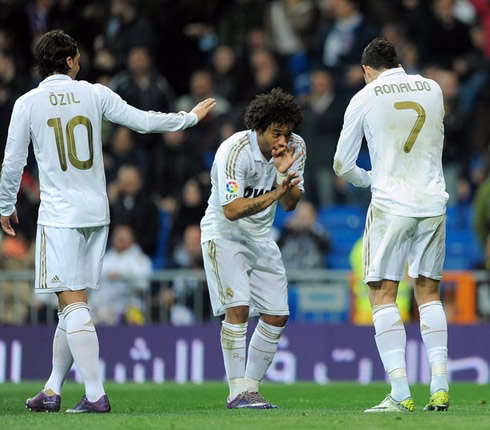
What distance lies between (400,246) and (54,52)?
262cm

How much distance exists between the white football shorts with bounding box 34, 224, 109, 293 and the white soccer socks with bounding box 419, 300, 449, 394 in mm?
2213

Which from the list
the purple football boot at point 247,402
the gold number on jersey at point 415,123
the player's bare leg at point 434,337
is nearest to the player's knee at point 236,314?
the purple football boot at point 247,402

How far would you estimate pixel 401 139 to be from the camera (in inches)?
351

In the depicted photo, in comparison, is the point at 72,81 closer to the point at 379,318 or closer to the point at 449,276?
the point at 379,318

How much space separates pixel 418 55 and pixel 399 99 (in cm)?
903

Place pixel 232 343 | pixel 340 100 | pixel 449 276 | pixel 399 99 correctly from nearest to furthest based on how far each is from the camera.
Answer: pixel 399 99
pixel 232 343
pixel 449 276
pixel 340 100

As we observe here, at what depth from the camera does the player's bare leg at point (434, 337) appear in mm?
8867

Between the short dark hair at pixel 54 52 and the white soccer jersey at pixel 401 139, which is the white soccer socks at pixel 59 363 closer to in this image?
the short dark hair at pixel 54 52

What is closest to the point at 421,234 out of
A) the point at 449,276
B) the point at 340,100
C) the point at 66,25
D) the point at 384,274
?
the point at 384,274

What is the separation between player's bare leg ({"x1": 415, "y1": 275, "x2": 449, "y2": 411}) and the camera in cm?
887

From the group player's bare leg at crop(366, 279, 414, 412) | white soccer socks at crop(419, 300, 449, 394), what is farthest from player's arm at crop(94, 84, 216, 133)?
white soccer socks at crop(419, 300, 449, 394)

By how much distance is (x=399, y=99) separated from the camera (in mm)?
8922

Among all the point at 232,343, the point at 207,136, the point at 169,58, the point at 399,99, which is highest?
the point at 169,58

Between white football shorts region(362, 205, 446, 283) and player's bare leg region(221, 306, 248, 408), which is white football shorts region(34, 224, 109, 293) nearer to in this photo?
player's bare leg region(221, 306, 248, 408)
